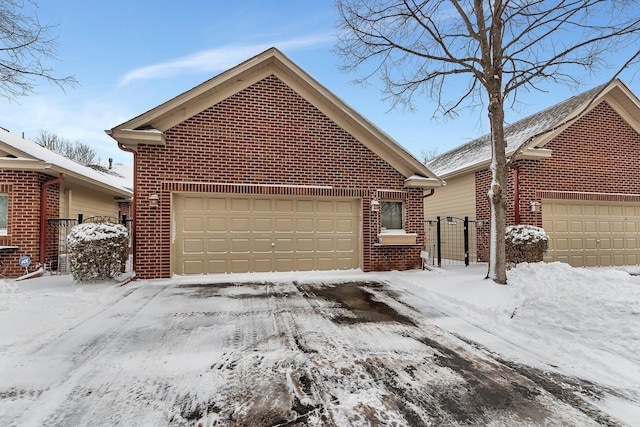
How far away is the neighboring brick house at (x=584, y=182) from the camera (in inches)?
423

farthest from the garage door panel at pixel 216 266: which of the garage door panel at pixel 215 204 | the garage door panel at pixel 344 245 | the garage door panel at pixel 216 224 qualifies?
the garage door panel at pixel 344 245

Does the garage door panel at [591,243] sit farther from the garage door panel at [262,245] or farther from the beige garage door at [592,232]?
the garage door panel at [262,245]

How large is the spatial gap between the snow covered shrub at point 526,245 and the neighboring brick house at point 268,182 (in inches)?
101

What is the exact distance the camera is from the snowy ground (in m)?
2.54

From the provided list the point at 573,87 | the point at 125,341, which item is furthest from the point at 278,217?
the point at 573,87

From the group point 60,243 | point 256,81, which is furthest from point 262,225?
point 60,243

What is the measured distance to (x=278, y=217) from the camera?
359 inches

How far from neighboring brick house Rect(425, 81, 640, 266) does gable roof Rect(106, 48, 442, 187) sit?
11.7 feet

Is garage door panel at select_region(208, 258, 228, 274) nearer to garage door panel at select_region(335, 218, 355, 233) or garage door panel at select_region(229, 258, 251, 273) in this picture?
garage door panel at select_region(229, 258, 251, 273)

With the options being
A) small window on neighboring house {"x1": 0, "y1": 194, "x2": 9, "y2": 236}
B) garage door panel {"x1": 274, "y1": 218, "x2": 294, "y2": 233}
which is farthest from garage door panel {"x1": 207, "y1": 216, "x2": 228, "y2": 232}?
small window on neighboring house {"x1": 0, "y1": 194, "x2": 9, "y2": 236}

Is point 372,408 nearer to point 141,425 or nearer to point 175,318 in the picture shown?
point 141,425

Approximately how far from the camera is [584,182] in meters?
11.2

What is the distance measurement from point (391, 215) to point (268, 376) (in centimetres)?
754

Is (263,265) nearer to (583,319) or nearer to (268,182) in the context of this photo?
(268,182)
